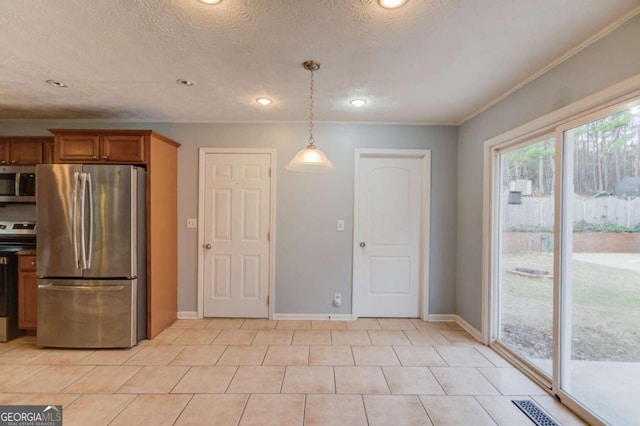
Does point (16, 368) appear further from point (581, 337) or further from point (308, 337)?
point (581, 337)

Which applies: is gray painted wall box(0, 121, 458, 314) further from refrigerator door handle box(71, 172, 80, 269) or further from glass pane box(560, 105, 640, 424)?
glass pane box(560, 105, 640, 424)

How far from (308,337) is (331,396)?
1046mm

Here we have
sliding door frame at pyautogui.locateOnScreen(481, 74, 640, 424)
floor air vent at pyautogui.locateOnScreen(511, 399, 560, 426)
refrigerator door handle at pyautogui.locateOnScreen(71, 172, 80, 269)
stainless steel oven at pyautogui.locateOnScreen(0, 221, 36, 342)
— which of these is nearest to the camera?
sliding door frame at pyautogui.locateOnScreen(481, 74, 640, 424)

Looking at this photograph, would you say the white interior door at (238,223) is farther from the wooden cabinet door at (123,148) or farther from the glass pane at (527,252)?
the glass pane at (527,252)

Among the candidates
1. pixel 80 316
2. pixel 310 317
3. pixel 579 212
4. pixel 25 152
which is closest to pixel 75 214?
pixel 80 316

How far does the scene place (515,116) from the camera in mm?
2650

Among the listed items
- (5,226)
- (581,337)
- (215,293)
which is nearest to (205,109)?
(215,293)

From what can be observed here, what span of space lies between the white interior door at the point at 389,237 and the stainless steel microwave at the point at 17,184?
3.77m

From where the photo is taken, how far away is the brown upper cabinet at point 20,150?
3.48 metres

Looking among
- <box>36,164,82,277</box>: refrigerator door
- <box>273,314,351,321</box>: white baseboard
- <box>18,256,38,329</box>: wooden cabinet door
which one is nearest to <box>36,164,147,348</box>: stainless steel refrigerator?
<box>36,164,82,277</box>: refrigerator door

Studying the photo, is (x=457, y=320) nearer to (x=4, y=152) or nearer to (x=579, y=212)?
(x=579, y=212)

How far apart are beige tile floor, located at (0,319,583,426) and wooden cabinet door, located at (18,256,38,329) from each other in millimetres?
220

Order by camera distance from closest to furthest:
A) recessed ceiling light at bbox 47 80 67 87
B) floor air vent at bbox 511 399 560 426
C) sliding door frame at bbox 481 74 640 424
A: 1. sliding door frame at bbox 481 74 640 424
2. floor air vent at bbox 511 399 560 426
3. recessed ceiling light at bbox 47 80 67 87

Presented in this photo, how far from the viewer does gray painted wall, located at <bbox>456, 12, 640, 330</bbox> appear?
5.65ft
